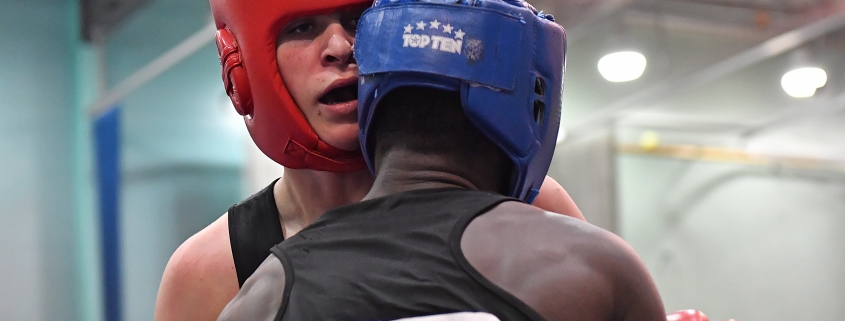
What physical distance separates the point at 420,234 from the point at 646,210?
360 cm

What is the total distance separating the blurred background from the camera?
13.1 feet

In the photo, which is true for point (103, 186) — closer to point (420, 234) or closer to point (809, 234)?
point (809, 234)

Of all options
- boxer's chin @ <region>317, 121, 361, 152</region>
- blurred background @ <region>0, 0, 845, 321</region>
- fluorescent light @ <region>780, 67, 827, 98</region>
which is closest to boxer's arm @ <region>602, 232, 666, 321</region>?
boxer's chin @ <region>317, 121, 361, 152</region>

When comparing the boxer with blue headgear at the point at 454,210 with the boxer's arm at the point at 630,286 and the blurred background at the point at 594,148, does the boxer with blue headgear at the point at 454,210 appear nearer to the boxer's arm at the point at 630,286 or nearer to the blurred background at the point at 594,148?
the boxer's arm at the point at 630,286

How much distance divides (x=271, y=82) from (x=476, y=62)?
336 mm

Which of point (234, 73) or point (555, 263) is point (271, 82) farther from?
point (555, 263)

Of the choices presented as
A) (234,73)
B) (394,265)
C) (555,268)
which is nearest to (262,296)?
(394,265)

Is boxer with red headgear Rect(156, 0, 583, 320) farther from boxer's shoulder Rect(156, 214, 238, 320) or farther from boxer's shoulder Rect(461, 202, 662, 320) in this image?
boxer's shoulder Rect(461, 202, 662, 320)

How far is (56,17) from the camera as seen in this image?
4.98 m

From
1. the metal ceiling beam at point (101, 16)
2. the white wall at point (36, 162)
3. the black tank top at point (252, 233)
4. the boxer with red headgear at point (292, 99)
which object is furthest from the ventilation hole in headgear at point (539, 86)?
the white wall at point (36, 162)

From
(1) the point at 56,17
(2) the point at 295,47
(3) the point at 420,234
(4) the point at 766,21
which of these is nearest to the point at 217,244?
(2) the point at 295,47

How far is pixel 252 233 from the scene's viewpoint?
1.32 metres

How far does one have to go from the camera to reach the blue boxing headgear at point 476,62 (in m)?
0.95

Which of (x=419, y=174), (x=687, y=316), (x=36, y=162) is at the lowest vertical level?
(x=687, y=316)
